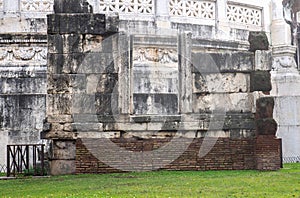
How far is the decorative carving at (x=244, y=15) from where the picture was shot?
19.0 metres

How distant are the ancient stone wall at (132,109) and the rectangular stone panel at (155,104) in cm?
173

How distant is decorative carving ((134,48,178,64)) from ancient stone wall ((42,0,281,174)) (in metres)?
2.29

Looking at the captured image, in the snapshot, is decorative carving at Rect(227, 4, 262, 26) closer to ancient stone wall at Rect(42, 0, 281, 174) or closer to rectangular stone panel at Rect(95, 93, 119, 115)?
ancient stone wall at Rect(42, 0, 281, 174)

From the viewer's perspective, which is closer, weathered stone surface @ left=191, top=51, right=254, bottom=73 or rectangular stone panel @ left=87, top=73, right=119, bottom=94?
rectangular stone panel @ left=87, top=73, right=119, bottom=94

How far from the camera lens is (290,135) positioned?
1922 centimetres

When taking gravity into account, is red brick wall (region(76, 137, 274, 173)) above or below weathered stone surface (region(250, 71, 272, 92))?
below

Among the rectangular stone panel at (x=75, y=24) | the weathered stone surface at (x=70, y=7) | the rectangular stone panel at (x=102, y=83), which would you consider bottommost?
the rectangular stone panel at (x=102, y=83)

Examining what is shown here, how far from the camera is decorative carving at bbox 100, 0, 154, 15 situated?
55.6 feet

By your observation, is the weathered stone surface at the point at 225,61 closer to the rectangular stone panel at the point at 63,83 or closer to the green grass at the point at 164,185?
the green grass at the point at 164,185

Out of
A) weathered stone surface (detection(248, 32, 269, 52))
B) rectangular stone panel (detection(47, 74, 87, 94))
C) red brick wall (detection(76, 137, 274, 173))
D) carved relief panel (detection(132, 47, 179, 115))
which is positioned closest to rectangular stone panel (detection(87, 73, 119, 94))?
rectangular stone panel (detection(47, 74, 87, 94))

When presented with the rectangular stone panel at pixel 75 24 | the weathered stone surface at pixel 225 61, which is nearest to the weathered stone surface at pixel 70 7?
the rectangular stone panel at pixel 75 24

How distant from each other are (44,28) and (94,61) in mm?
4567

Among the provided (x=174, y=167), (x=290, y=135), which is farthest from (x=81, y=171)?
(x=290, y=135)

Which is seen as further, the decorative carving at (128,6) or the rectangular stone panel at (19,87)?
the decorative carving at (128,6)
